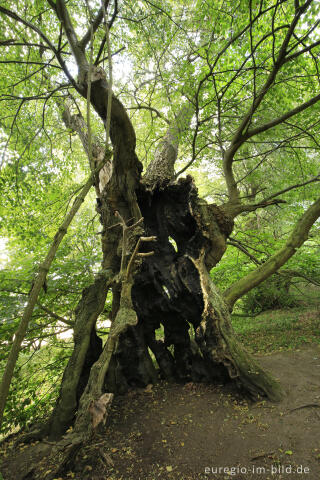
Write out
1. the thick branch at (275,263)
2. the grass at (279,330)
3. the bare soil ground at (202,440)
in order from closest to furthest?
1. the bare soil ground at (202,440)
2. the thick branch at (275,263)
3. the grass at (279,330)

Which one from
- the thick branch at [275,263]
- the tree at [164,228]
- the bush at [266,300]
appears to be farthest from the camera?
the bush at [266,300]

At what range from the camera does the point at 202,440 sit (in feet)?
8.58

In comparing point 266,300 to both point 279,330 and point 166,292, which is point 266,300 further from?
point 166,292

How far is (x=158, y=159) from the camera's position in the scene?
217 inches

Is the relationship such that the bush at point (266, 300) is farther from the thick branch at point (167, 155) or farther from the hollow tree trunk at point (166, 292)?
the thick branch at point (167, 155)

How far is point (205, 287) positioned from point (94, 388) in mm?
1896

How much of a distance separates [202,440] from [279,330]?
15.2 ft

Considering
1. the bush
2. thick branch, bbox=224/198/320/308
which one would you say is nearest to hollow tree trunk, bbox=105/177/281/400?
thick branch, bbox=224/198/320/308

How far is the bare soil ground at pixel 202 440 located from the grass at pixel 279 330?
1.82 meters

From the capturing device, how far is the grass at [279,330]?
5.34 meters

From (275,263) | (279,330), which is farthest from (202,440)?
(279,330)

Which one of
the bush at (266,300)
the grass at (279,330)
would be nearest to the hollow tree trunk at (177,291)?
the grass at (279,330)

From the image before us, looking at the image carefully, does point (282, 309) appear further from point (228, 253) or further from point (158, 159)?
point (158, 159)

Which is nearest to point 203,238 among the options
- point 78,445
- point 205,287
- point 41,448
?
point 205,287
